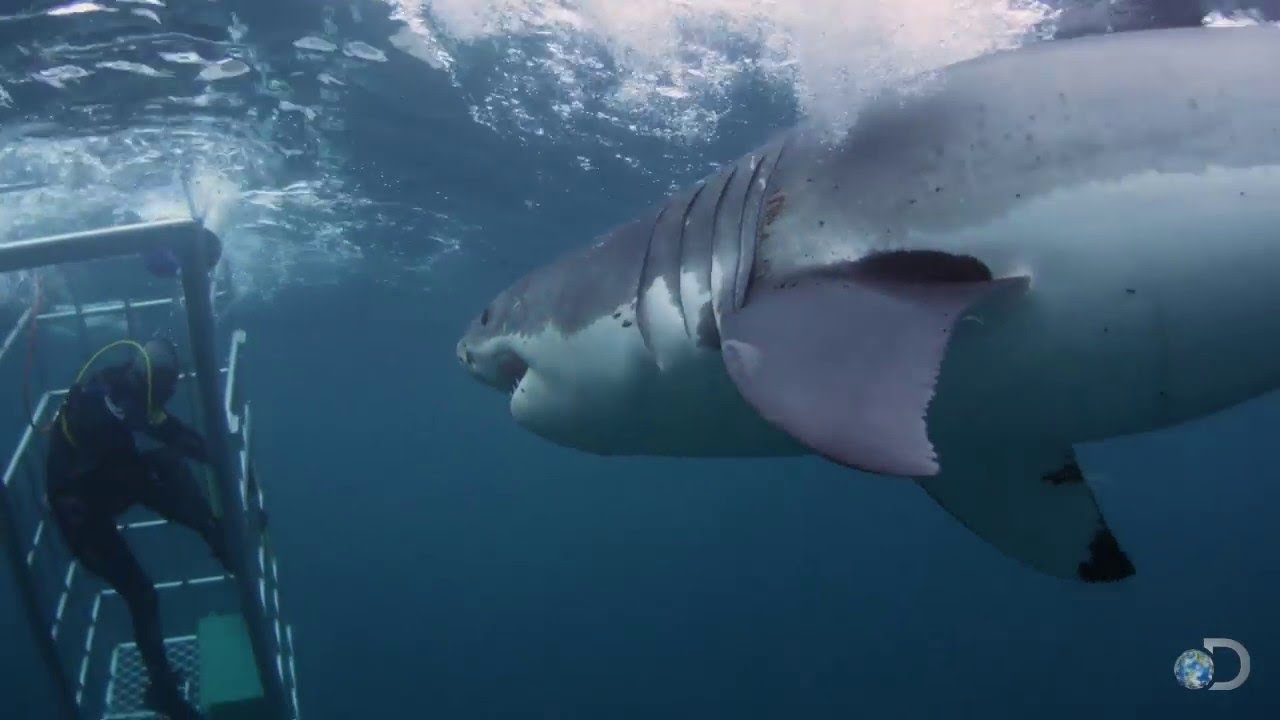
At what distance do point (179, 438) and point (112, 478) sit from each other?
2.20 ft

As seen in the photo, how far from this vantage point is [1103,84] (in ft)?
7.02

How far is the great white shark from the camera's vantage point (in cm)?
190

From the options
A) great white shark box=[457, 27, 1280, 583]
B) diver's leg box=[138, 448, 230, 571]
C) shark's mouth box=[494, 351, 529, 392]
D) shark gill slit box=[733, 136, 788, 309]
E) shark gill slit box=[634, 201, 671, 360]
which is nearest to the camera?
great white shark box=[457, 27, 1280, 583]

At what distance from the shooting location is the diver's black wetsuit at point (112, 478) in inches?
276

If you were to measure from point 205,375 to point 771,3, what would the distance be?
7.75m

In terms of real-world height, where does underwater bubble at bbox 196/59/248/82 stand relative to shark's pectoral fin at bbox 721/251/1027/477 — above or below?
below

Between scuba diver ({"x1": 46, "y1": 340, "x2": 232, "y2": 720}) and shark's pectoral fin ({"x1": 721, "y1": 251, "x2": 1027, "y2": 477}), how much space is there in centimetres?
667

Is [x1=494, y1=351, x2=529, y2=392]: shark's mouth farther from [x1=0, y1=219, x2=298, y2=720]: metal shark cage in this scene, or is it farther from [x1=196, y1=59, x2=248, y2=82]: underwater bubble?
[x1=196, y1=59, x2=248, y2=82]: underwater bubble

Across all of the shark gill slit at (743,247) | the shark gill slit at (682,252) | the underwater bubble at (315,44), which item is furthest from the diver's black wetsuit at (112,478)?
the shark gill slit at (743,247)

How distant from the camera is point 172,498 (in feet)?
24.4

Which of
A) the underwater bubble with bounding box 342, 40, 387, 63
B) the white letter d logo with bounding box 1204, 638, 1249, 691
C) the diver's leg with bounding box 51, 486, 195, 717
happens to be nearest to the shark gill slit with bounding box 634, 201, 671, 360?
the white letter d logo with bounding box 1204, 638, 1249, 691

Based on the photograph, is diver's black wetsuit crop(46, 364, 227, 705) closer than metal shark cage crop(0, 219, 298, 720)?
No

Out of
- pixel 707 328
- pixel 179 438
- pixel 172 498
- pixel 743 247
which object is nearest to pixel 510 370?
pixel 707 328

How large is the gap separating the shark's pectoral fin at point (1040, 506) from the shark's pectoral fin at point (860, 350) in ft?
3.42
